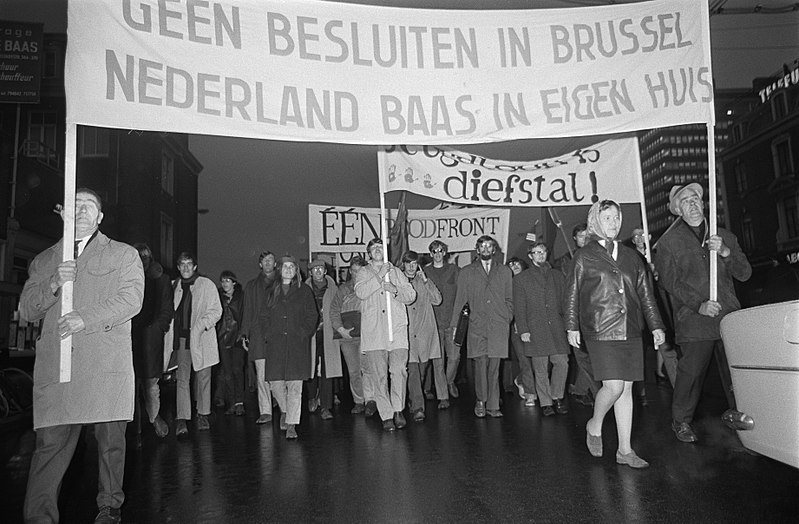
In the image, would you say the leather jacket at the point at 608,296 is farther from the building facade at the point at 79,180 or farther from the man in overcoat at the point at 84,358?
the building facade at the point at 79,180

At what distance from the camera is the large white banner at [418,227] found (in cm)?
1180

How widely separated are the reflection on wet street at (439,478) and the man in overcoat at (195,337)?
2.37 ft

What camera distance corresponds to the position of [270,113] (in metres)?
4.57

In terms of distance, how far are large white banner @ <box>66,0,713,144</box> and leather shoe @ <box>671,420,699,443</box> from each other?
2.71 m

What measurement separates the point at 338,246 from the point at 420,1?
16.4 feet

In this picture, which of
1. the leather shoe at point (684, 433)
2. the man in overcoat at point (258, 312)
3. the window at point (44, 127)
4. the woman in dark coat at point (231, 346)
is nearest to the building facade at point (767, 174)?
the leather shoe at point (684, 433)

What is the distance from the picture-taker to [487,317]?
7.88m

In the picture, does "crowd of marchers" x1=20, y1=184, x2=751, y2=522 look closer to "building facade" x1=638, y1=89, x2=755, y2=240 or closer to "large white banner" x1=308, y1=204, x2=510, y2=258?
"large white banner" x1=308, y1=204, x2=510, y2=258

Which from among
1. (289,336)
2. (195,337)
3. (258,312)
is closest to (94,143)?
(258,312)

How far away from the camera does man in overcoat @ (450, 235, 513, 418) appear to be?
300 inches

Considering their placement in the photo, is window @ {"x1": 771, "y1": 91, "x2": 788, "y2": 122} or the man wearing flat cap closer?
the man wearing flat cap

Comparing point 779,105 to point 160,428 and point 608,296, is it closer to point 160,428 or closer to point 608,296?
point 608,296

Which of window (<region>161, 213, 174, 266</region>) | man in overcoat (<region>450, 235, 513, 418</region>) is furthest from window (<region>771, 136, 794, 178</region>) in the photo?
window (<region>161, 213, 174, 266</region>)

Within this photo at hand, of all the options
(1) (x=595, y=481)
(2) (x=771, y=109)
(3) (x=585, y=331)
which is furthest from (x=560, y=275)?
(2) (x=771, y=109)
